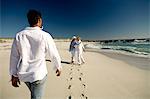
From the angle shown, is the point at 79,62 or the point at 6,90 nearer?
the point at 6,90

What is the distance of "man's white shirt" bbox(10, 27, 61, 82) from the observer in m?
2.58

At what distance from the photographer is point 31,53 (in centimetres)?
260

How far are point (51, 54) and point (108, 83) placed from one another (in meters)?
3.16

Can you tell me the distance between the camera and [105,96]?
4.74 m

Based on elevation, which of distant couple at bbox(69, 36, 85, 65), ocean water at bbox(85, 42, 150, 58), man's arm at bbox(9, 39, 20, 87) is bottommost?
ocean water at bbox(85, 42, 150, 58)

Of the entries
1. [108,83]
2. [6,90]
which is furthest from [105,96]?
[6,90]

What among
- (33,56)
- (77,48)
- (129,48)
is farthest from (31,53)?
(129,48)

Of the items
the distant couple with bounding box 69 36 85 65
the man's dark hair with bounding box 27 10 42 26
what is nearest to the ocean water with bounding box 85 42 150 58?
the distant couple with bounding box 69 36 85 65

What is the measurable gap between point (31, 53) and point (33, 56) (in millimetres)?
30

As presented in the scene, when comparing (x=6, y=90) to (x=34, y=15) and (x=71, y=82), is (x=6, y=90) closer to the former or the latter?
(x=71, y=82)

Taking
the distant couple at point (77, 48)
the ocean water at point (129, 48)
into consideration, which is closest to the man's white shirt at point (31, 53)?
the distant couple at point (77, 48)

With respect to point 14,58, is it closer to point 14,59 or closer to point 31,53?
point 14,59

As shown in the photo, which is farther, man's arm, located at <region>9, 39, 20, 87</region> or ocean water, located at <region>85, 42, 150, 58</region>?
ocean water, located at <region>85, 42, 150, 58</region>

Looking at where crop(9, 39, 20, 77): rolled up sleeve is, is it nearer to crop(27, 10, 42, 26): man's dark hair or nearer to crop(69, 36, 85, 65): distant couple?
crop(27, 10, 42, 26): man's dark hair
